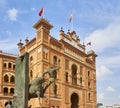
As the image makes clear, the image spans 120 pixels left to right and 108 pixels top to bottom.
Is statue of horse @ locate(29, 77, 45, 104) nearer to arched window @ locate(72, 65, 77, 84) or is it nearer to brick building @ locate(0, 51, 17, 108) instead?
arched window @ locate(72, 65, 77, 84)

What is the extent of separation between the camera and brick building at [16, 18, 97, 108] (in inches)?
1409

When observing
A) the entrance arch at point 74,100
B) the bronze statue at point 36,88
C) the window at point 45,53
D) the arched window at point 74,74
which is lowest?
the entrance arch at point 74,100

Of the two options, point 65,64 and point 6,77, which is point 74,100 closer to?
point 65,64

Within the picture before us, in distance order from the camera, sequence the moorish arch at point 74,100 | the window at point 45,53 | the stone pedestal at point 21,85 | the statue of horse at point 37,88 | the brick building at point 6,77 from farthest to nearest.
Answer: the moorish arch at point 74,100, the brick building at point 6,77, the window at point 45,53, the statue of horse at point 37,88, the stone pedestal at point 21,85

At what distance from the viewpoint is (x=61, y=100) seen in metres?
37.7

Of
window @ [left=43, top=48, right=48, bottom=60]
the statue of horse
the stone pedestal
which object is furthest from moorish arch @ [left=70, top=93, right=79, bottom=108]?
the stone pedestal

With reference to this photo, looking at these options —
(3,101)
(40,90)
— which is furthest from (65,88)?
(40,90)

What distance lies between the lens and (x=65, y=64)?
40219mm

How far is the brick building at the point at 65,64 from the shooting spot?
117ft

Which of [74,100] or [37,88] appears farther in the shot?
[74,100]

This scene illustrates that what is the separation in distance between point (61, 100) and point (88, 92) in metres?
9.86

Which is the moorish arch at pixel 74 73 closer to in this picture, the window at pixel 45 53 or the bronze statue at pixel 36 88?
the window at pixel 45 53

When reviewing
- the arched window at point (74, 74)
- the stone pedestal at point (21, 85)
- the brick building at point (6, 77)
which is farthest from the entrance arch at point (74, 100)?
the stone pedestal at point (21, 85)

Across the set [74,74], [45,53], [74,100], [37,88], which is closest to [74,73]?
[74,74]
